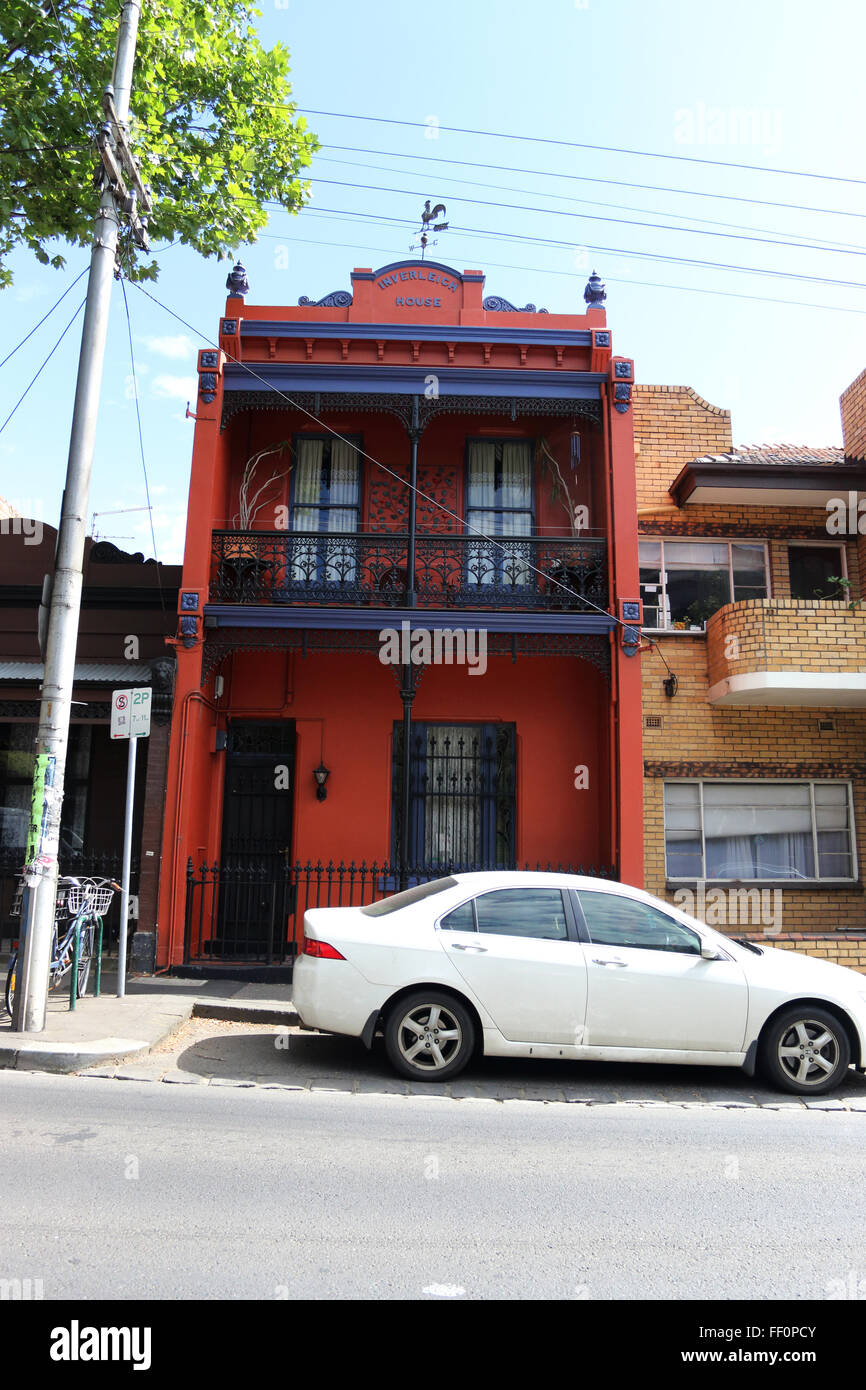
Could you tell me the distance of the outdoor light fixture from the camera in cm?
1209

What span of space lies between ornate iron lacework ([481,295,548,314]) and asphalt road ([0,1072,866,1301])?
393 inches

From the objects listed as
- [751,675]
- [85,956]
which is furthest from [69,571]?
[751,675]

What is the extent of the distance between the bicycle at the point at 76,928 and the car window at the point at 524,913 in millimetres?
3797

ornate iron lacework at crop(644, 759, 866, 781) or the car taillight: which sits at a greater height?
ornate iron lacework at crop(644, 759, 866, 781)

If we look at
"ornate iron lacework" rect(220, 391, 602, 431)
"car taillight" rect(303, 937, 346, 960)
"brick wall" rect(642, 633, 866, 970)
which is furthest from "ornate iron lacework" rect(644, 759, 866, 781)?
"car taillight" rect(303, 937, 346, 960)

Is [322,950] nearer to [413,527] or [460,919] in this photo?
[460,919]

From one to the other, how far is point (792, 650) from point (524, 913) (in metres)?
6.45

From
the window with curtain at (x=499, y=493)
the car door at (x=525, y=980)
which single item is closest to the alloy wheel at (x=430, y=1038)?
the car door at (x=525, y=980)

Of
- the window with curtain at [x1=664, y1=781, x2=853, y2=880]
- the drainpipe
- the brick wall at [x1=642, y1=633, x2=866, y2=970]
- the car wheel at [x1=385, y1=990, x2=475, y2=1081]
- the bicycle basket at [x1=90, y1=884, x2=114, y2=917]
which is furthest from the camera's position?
the window with curtain at [x1=664, y1=781, x2=853, y2=880]

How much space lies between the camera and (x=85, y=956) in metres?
8.83

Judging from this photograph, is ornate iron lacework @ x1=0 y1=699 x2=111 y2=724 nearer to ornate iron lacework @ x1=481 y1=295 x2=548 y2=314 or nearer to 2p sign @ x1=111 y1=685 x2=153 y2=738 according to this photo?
2p sign @ x1=111 y1=685 x2=153 y2=738

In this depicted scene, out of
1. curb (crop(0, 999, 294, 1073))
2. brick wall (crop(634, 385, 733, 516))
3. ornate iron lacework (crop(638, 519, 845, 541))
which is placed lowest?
curb (crop(0, 999, 294, 1073))
